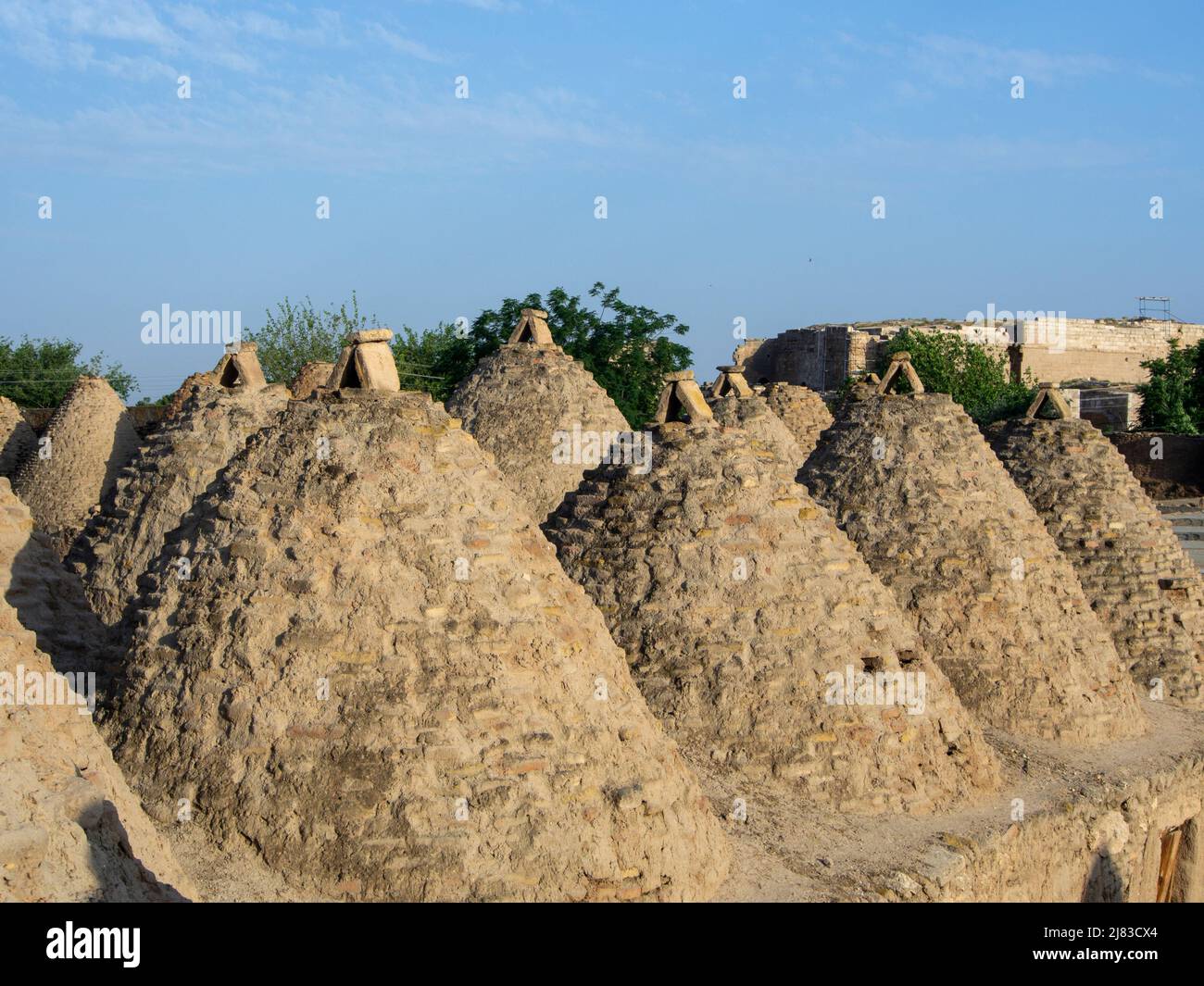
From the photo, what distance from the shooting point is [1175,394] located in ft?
101

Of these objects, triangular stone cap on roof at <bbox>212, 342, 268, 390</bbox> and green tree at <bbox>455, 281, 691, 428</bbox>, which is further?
green tree at <bbox>455, 281, 691, 428</bbox>

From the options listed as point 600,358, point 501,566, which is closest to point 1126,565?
point 501,566

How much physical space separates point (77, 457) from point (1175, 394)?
2483cm

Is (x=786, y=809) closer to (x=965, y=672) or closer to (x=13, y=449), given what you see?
(x=965, y=672)

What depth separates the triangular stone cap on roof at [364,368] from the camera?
6277 millimetres

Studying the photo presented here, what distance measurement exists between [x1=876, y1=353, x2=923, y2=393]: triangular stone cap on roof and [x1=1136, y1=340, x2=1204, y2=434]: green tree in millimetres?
20304

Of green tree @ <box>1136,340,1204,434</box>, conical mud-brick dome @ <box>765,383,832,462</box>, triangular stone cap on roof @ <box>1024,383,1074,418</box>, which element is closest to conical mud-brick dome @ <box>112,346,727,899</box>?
triangular stone cap on roof @ <box>1024,383,1074,418</box>

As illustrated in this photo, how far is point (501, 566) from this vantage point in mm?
5934

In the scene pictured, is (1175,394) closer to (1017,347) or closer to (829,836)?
(1017,347)

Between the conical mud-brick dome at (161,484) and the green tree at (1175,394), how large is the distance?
80.1 ft

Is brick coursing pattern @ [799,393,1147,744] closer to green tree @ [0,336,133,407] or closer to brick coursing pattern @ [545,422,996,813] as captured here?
brick coursing pattern @ [545,422,996,813]

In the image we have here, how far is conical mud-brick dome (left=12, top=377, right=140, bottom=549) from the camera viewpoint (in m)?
13.1

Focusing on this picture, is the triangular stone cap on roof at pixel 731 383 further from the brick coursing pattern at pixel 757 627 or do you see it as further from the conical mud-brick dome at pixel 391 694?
the conical mud-brick dome at pixel 391 694

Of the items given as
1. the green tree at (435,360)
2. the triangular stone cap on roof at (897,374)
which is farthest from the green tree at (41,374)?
the triangular stone cap on roof at (897,374)
